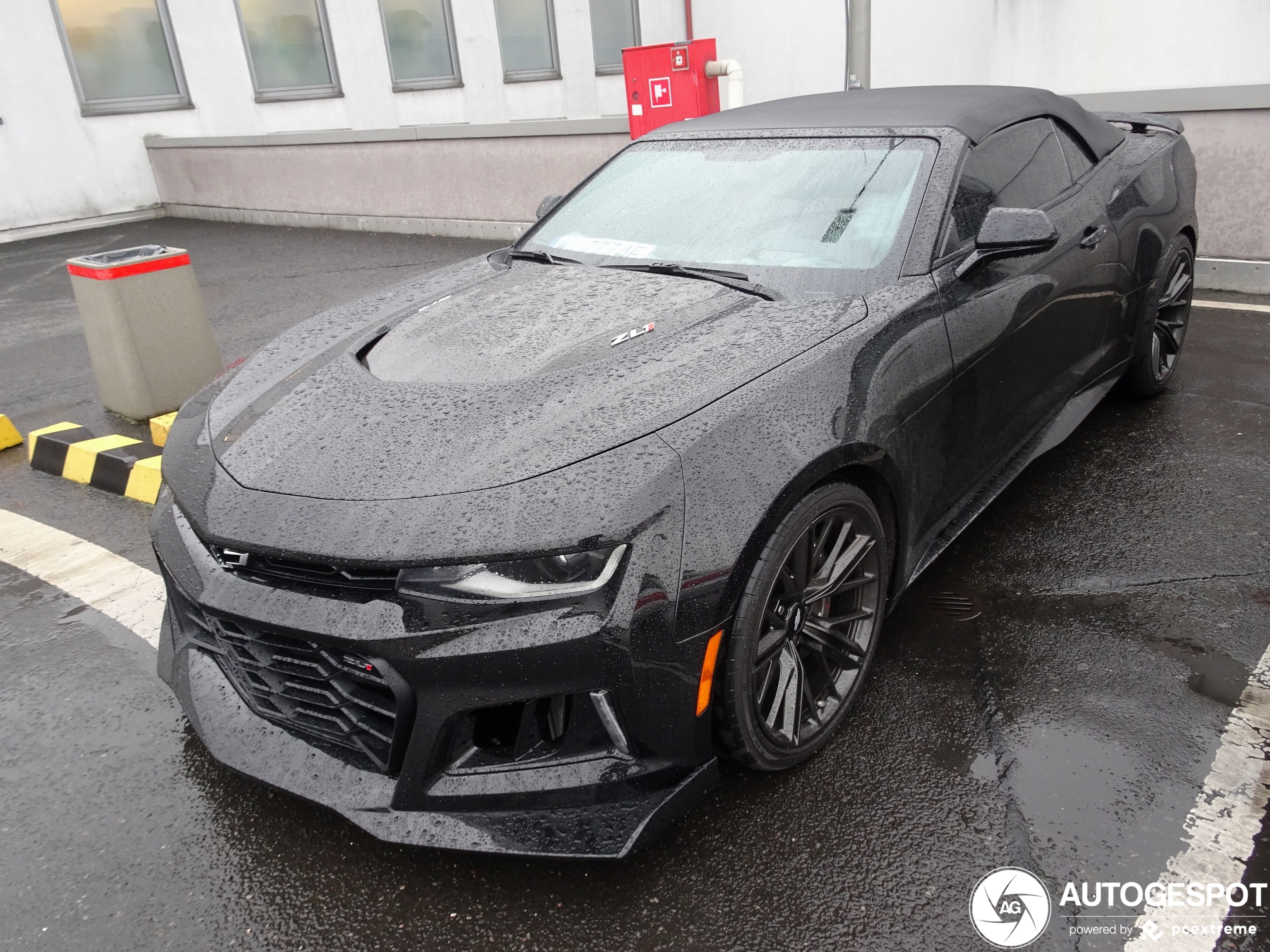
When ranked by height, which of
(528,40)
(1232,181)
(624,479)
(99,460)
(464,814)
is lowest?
(99,460)

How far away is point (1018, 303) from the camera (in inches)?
121

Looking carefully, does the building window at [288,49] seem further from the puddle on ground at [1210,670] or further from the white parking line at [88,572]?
the puddle on ground at [1210,670]

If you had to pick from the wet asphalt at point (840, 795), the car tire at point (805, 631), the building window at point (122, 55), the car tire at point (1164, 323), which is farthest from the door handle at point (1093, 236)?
the building window at point (122, 55)

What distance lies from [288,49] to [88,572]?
524 inches

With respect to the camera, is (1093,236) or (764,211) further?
(1093,236)

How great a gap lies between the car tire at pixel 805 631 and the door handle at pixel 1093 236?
165 cm

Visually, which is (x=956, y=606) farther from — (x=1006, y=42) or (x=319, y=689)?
(x=1006, y=42)

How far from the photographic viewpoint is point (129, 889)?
218cm

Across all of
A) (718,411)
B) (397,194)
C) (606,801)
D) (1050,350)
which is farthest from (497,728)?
(397,194)

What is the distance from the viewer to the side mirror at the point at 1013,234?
2752 mm

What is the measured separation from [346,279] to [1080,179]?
6247 mm

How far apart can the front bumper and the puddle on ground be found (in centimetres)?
150

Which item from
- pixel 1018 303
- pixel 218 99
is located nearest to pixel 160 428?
pixel 1018 303

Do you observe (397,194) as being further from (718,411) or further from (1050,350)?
(718,411)
